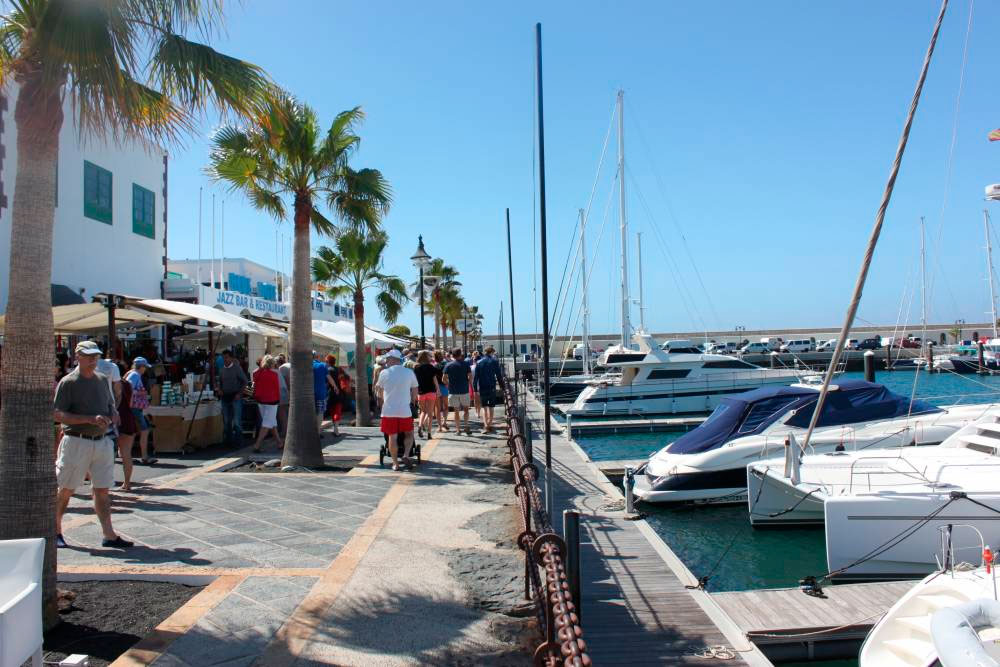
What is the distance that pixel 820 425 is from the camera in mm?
14531

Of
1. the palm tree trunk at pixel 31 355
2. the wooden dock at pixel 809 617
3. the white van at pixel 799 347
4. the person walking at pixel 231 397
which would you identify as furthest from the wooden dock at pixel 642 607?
the white van at pixel 799 347

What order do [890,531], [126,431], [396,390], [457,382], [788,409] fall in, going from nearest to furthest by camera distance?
1. [890,531]
2. [126,431]
3. [396,390]
4. [788,409]
5. [457,382]

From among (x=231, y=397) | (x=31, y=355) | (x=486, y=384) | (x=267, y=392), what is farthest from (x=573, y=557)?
(x=486, y=384)

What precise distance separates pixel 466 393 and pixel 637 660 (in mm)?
10540

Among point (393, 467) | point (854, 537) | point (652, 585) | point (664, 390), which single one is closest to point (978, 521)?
point (854, 537)

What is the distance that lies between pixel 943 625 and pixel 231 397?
11698 mm

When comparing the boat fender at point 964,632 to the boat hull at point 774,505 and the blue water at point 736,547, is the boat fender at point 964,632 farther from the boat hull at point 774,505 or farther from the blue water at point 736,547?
the boat hull at point 774,505

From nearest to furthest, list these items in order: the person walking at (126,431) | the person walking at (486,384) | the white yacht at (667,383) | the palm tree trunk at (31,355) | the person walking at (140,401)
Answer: the palm tree trunk at (31,355), the person walking at (126,431), the person walking at (140,401), the person walking at (486,384), the white yacht at (667,383)

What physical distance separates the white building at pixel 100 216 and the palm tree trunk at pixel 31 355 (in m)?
12.2

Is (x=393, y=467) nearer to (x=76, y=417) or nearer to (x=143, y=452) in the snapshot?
(x=143, y=452)

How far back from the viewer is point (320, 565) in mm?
5926

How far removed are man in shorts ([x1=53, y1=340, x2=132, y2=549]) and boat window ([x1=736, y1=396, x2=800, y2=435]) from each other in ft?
37.5

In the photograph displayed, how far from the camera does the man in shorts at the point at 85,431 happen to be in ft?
19.7

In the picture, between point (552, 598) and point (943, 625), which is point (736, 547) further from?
point (552, 598)
